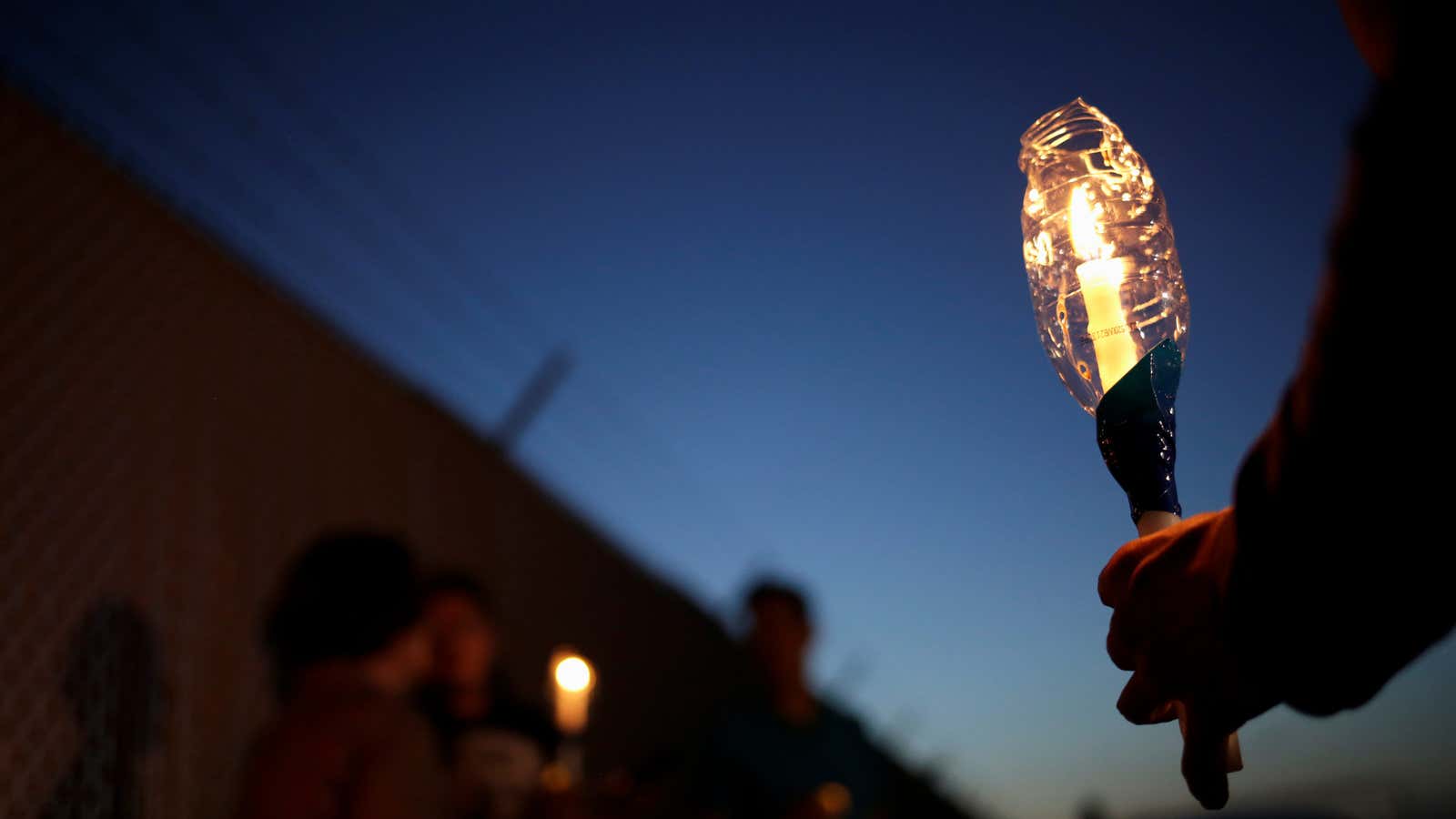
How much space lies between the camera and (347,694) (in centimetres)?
180

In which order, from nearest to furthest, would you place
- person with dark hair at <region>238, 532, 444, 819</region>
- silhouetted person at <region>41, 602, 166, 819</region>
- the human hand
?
1. the human hand
2. person with dark hair at <region>238, 532, 444, 819</region>
3. silhouetted person at <region>41, 602, 166, 819</region>

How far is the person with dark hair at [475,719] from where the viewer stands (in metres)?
2.53

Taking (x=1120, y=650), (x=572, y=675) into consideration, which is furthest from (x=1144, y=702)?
(x=572, y=675)

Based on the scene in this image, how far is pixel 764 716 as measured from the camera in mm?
2973

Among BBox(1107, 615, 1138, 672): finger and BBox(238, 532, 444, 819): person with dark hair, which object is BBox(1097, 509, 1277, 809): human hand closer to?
BBox(1107, 615, 1138, 672): finger

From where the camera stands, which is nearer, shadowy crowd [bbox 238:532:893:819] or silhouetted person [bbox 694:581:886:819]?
shadowy crowd [bbox 238:532:893:819]

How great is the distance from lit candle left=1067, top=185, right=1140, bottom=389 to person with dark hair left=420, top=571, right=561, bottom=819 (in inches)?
82.2

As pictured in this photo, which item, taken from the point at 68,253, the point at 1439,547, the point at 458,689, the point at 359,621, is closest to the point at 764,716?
the point at 458,689

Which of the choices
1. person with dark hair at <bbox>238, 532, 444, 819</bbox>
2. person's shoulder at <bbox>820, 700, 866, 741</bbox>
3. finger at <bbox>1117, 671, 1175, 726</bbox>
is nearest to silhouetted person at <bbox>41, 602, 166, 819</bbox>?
person with dark hair at <bbox>238, 532, 444, 819</bbox>

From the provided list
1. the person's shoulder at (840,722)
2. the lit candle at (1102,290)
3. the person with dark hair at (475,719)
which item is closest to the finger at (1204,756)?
the lit candle at (1102,290)

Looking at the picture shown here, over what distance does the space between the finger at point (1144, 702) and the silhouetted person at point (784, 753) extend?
204 cm

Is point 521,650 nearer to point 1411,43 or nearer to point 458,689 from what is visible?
point 458,689

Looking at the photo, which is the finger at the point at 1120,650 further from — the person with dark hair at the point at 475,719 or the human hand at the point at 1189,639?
the person with dark hair at the point at 475,719

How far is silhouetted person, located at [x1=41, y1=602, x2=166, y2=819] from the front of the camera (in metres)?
2.04
